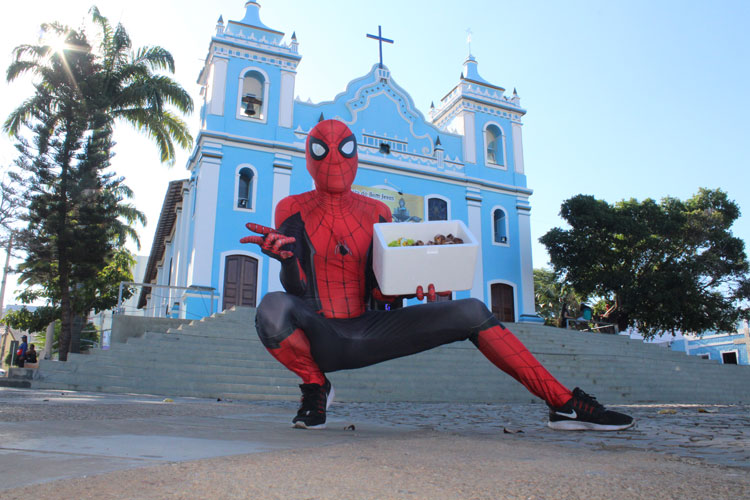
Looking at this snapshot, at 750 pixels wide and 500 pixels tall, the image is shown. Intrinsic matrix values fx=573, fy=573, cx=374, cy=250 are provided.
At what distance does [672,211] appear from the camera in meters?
20.9

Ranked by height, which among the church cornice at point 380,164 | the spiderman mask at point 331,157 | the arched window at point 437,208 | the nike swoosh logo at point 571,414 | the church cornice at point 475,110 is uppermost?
the church cornice at point 475,110

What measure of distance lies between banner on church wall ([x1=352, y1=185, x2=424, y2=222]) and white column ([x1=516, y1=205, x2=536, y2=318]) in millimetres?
4043

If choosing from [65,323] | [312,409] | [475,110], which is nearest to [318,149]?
[312,409]

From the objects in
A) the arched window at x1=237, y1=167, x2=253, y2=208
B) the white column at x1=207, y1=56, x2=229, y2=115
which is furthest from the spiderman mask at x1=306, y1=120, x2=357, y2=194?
the white column at x1=207, y1=56, x2=229, y2=115

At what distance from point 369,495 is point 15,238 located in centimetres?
1652

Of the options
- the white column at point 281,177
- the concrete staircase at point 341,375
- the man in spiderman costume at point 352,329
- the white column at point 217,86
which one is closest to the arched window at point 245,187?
the white column at point 281,177

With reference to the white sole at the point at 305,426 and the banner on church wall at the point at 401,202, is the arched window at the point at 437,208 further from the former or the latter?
the white sole at the point at 305,426

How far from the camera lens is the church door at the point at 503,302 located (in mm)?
19531

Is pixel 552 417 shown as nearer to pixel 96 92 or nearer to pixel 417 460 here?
pixel 417 460

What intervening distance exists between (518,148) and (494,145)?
0.93 m

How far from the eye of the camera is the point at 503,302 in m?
19.8

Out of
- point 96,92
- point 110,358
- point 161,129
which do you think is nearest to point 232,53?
point 161,129

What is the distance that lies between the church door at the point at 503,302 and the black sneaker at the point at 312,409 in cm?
1683

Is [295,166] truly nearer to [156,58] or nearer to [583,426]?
[156,58]
